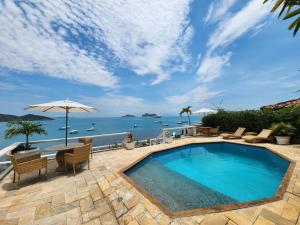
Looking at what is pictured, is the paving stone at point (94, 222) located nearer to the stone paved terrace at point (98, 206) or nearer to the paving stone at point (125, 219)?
the stone paved terrace at point (98, 206)

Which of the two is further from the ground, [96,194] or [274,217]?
[96,194]

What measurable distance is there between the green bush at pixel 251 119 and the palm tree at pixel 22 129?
12.0 m

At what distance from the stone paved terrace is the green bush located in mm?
6276

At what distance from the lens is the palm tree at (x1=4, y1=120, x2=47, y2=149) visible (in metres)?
5.07

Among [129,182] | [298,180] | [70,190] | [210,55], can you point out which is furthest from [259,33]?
[70,190]

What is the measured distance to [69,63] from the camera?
27.5 feet

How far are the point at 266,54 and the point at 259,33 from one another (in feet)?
6.90

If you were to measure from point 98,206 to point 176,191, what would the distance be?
2035mm

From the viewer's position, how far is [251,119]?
10523mm

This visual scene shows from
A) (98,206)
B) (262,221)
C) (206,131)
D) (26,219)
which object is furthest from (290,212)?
(206,131)

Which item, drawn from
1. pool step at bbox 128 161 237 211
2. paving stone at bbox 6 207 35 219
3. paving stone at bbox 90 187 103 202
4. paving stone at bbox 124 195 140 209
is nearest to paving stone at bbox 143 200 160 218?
paving stone at bbox 124 195 140 209

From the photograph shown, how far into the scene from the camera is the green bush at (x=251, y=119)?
8.48 meters

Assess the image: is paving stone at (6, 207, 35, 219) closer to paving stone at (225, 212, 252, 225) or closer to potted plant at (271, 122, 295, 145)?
paving stone at (225, 212, 252, 225)

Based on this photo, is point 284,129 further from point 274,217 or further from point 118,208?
point 118,208
